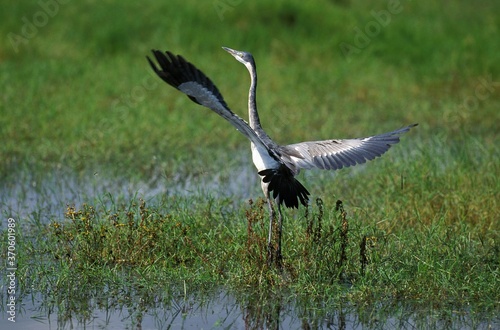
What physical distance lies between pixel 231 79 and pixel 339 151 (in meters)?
6.04

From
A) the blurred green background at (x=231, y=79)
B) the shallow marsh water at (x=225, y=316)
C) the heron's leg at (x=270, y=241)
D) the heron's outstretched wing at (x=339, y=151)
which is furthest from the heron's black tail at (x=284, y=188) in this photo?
the blurred green background at (x=231, y=79)

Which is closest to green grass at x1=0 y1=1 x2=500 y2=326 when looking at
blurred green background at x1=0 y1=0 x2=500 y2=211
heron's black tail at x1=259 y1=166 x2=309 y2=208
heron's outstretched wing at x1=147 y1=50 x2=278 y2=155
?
blurred green background at x1=0 y1=0 x2=500 y2=211

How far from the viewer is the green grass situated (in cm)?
550

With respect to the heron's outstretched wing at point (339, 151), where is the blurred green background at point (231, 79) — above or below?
above

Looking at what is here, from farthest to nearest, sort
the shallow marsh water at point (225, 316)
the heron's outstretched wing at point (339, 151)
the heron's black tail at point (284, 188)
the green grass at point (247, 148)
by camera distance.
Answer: the heron's outstretched wing at point (339, 151) < the green grass at point (247, 148) < the heron's black tail at point (284, 188) < the shallow marsh water at point (225, 316)

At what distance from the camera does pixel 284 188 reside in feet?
17.6

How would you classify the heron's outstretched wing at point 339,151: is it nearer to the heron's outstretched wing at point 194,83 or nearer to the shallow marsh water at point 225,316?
the heron's outstretched wing at point 194,83

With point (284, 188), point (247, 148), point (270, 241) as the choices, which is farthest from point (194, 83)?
point (247, 148)

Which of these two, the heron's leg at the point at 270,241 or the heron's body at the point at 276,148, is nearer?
the heron's body at the point at 276,148

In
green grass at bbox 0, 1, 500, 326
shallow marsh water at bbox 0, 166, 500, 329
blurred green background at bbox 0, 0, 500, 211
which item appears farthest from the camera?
blurred green background at bbox 0, 0, 500, 211

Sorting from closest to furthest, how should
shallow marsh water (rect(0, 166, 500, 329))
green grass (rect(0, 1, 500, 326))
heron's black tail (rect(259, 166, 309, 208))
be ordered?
shallow marsh water (rect(0, 166, 500, 329)) → heron's black tail (rect(259, 166, 309, 208)) → green grass (rect(0, 1, 500, 326))

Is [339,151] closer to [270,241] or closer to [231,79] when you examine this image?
[270,241]

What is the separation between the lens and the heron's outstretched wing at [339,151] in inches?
225

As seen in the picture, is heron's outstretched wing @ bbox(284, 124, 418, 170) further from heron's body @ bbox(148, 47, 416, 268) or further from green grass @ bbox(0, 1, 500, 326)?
green grass @ bbox(0, 1, 500, 326)
